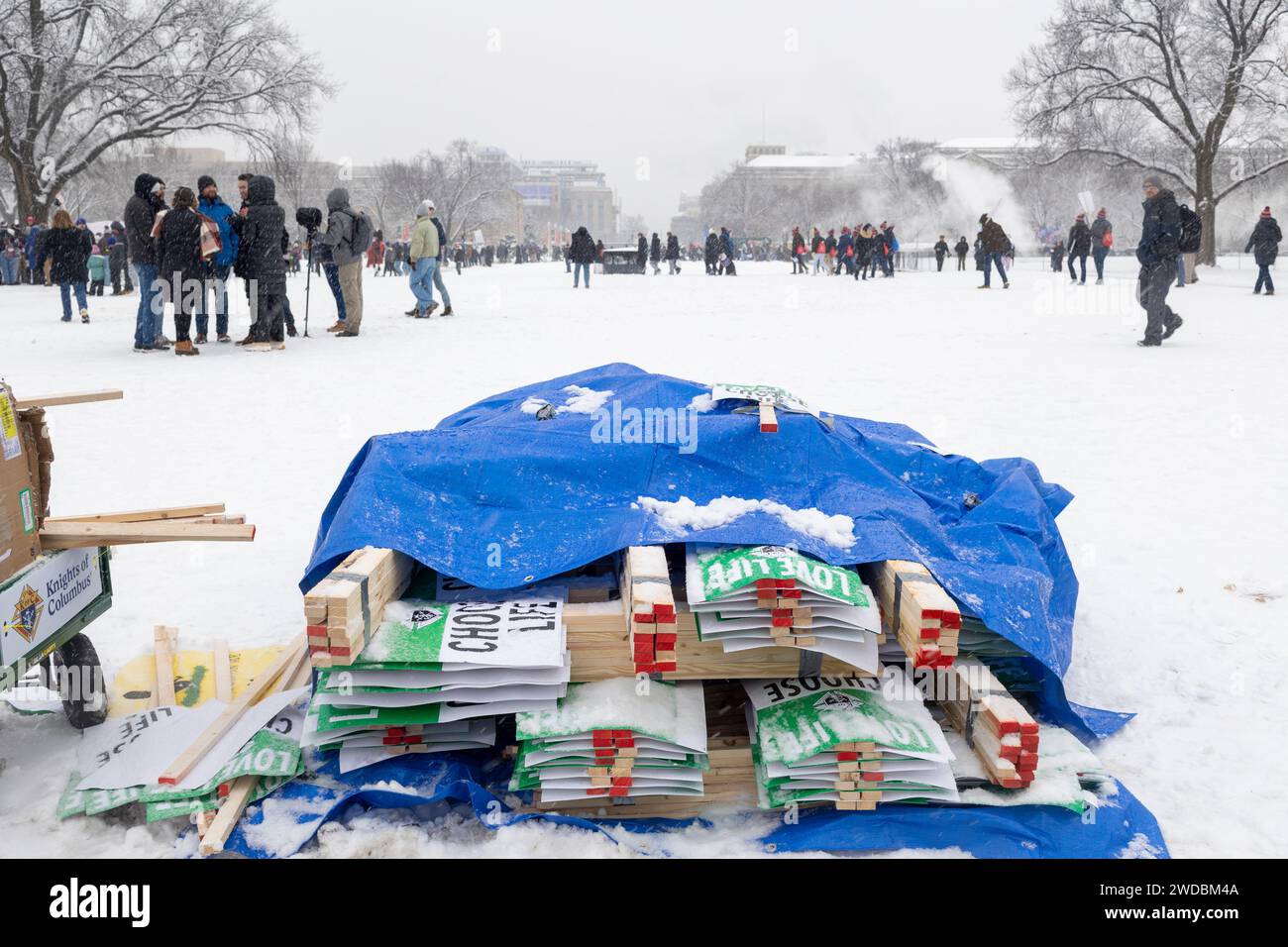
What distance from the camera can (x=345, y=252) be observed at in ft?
45.0

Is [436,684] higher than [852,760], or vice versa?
[436,684]

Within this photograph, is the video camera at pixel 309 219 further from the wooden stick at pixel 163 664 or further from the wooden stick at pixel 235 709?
the wooden stick at pixel 235 709

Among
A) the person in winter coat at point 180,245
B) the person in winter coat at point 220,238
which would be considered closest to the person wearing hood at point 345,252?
the person in winter coat at point 220,238

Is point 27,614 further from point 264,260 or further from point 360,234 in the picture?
point 360,234

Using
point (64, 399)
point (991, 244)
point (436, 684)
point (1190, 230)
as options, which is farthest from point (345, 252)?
point (991, 244)

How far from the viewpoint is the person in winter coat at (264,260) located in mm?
12156

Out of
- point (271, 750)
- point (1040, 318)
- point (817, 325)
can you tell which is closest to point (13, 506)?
point (271, 750)

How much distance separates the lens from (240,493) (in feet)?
20.5

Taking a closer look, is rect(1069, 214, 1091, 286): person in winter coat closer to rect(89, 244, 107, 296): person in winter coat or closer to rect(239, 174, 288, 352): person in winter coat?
rect(239, 174, 288, 352): person in winter coat

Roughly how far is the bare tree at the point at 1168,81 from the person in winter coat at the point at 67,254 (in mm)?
25621

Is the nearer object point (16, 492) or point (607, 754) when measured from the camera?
point (607, 754)

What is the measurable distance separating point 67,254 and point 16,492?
14.8m

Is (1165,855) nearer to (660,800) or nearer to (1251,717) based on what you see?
(1251,717)
